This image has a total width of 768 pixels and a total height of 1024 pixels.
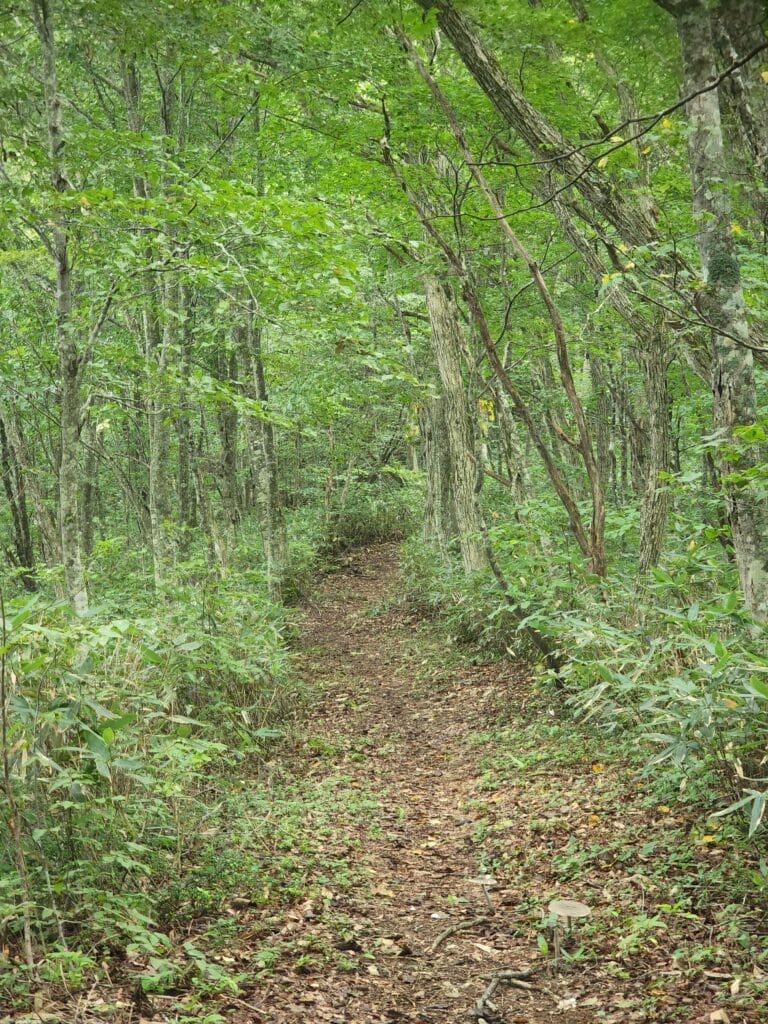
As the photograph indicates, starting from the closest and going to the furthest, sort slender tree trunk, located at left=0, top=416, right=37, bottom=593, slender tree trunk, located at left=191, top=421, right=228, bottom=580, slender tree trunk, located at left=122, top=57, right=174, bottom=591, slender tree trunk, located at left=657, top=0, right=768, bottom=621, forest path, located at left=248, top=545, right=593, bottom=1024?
forest path, located at left=248, top=545, right=593, bottom=1024, slender tree trunk, located at left=657, top=0, right=768, bottom=621, slender tree trunk, located at left=122, top=57, right=174, bottom=591, slender tree trunk, located at left=191, top=421, right=228, bottom=580, slender tree trunk, located at left=0, top=416, right=37, bottom=593

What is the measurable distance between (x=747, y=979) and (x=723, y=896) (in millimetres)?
623

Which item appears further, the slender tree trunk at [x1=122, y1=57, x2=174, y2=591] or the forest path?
the slender tree trunk at [x1=122, y1=57, x2=174, y2=591]

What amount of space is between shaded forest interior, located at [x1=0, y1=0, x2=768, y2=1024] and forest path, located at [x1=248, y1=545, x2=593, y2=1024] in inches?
1.2

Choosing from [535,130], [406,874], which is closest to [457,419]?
[535,130]

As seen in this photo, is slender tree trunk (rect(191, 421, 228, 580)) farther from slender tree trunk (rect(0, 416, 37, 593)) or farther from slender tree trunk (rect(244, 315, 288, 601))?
slender tree trunk (rect(0, 416, 37, 593))

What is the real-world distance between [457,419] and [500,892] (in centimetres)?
771

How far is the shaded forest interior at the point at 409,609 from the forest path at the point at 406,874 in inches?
1.2

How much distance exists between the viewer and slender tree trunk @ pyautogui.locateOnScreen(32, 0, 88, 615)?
23.7 feet

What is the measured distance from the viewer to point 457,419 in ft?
37.0

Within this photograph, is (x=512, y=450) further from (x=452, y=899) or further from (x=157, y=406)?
(x=452, y=899)

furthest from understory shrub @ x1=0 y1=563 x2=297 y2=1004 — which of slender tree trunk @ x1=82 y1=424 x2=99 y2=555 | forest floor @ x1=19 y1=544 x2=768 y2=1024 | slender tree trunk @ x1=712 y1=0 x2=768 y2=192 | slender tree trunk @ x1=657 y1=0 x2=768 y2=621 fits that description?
slender tree trunk @ x1=82 y1=424 x2=99 y2=555

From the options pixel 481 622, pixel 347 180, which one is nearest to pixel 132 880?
pixel 481 622

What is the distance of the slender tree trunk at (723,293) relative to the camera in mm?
4648

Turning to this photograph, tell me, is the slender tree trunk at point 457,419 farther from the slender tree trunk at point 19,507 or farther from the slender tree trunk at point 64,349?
the slender tree trunk at point 19,507
